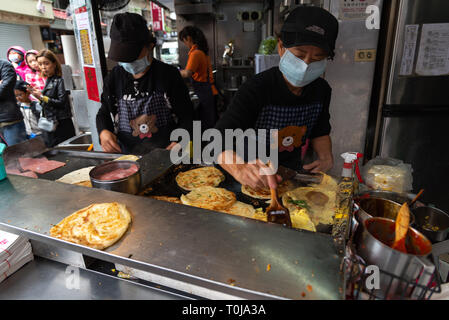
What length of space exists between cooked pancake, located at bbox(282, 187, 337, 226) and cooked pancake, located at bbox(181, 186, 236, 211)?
0.43 m

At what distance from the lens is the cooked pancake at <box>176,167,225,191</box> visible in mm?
2299

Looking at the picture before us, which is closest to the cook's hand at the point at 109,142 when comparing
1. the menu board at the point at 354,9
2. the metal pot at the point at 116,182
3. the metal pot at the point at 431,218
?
the metal pot at the point at 116,182

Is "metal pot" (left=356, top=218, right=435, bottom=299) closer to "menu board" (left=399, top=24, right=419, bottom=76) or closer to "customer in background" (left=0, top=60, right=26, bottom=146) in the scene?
"menu board" (left=399, top=24, right=419, bottom=76)

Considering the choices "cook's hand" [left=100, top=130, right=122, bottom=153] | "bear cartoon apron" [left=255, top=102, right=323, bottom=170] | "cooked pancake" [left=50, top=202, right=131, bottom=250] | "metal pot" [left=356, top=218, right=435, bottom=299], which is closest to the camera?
"metal pot" [left=356, top=218, right=435, bottom=299]

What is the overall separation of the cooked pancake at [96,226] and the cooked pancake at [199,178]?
0.87 meters

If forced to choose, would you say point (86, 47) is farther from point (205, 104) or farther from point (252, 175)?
point (252, 175)

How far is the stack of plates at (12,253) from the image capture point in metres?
1.40

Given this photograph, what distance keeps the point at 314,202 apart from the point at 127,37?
2230 millimetres

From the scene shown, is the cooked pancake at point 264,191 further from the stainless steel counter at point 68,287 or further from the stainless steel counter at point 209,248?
the stainless steel counter at point 68,287

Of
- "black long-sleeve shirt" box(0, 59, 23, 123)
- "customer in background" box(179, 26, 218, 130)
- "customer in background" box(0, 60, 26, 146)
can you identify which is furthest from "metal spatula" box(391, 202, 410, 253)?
"black long-sleeve shirt" box(0, 59, 23, 123)

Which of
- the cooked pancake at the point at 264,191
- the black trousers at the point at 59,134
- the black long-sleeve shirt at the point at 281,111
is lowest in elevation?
the black trousers at the point at 59,134

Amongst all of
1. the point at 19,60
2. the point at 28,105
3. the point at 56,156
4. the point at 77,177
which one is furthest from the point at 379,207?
the point at 19,60

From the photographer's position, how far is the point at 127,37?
8.36ft
